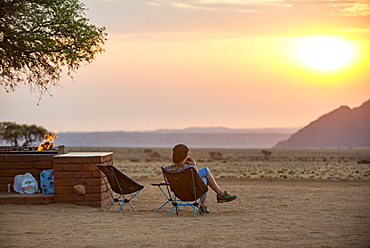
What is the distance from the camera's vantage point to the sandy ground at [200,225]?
7391mm

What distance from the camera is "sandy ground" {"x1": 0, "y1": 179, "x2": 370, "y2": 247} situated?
24.2 feet

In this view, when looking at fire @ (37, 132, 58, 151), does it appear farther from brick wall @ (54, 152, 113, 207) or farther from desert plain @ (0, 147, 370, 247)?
desert plain @ (0, 147, 370, 247)

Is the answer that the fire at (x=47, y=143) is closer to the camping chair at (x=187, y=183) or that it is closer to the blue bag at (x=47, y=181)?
the blue bag at (x=47, y=181)

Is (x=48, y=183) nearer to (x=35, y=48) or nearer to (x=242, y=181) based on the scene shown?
(x=35, y=48)

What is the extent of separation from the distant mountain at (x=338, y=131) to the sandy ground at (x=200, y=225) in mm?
138345

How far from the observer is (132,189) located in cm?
1052

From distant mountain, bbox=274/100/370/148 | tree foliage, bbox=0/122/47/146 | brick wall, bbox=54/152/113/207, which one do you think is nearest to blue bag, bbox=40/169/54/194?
brick wall, bbox=54/152/113/207

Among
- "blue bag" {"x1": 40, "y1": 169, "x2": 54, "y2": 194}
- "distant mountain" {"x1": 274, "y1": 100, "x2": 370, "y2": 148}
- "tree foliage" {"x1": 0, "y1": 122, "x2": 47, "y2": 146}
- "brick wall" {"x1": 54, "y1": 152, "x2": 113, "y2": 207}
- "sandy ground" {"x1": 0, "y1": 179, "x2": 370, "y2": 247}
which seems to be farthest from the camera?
"distant mountain" {"x1": 274, "y1": 100, "x2": 370, "y2": 148}

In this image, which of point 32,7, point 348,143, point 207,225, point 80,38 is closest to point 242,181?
point 80,38

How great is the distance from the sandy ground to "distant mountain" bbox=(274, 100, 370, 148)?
138m

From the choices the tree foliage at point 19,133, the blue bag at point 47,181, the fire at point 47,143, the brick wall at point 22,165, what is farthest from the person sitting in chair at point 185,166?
the tree foliage at point 19,133

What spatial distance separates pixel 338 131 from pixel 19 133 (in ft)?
355

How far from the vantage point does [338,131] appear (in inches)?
6078

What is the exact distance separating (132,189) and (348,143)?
143m
